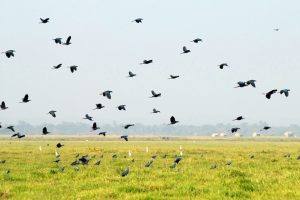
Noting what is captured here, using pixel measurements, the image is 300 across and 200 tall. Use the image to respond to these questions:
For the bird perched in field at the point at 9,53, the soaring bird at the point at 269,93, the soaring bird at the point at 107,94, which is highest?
the bird perched in field at the point at 9,53

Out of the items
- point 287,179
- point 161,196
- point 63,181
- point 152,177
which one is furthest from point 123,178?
point 287,179

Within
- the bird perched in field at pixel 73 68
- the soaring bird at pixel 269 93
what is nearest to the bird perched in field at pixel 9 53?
the bird perched in field at pixel 73 68

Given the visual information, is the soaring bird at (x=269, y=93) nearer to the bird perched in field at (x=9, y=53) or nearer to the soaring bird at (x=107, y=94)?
the soaring bird at (x=107, y=94)

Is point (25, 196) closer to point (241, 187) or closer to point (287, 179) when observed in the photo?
point (241, 187)

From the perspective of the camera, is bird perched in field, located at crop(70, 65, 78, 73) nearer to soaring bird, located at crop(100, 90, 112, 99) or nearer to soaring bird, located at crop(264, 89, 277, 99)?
soaring bird, located at crop(100, 90, 112, 99)

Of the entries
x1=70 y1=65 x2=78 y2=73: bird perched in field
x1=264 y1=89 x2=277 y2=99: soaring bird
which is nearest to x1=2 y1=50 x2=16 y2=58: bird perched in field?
x1=70 y1=65 x2=78 y2=73: bird perched in field

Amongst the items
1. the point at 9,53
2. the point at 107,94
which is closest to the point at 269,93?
the point at 107,94

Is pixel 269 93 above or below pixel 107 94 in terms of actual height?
below

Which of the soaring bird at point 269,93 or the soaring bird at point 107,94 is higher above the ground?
the soaring bird at point 107,94

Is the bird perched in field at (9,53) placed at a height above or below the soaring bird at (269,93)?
above

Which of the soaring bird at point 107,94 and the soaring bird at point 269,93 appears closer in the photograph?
the soaring bird at point 269,93

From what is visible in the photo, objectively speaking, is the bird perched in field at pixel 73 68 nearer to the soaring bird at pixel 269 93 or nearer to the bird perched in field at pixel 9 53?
the bird perched in field at pixel 9 53

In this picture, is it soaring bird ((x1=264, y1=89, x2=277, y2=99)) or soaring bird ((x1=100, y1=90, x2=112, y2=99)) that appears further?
soaring bird ((x1=100, y1=90, x2=112, y2=99))

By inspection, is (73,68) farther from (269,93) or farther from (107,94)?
(269,93)
